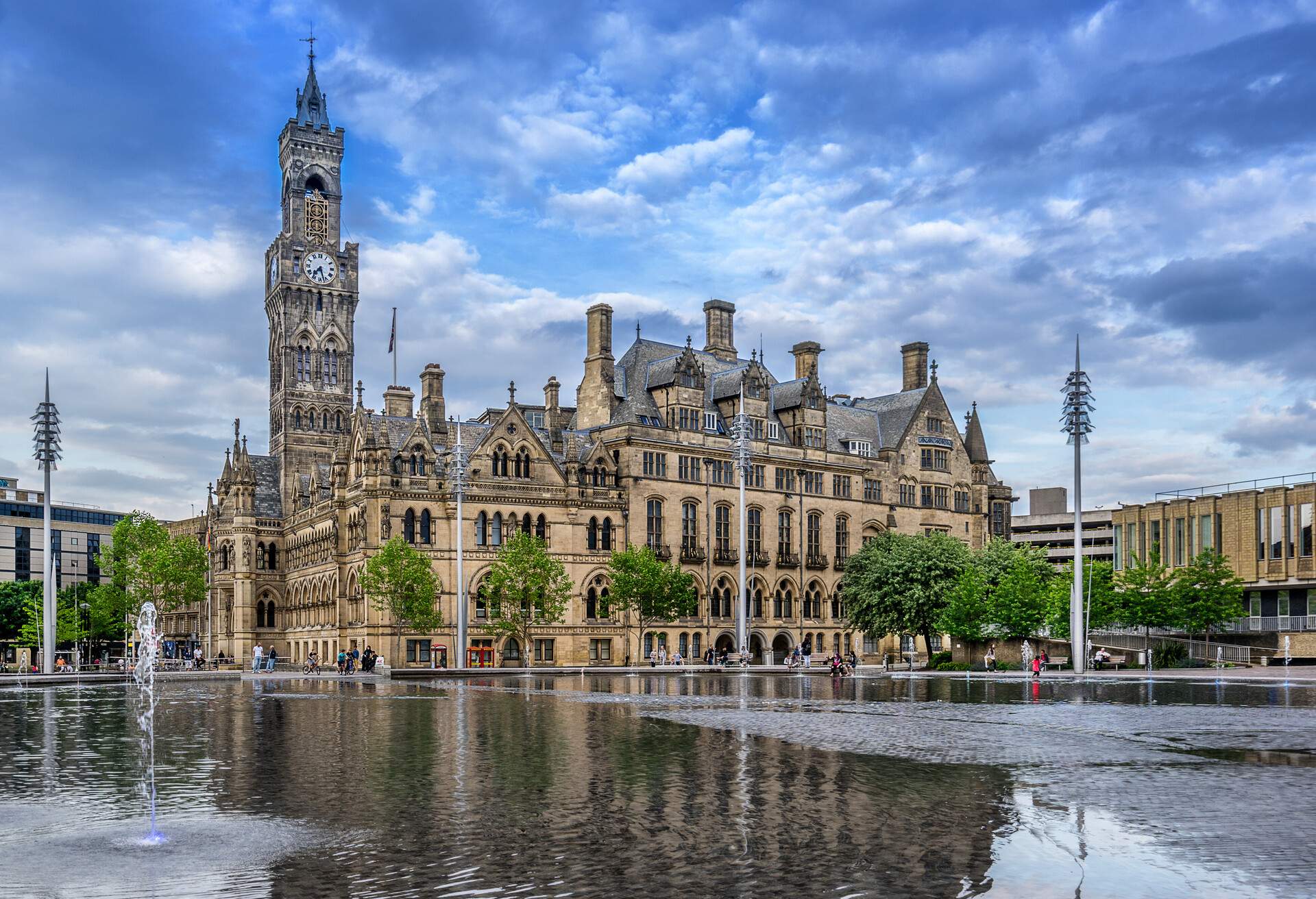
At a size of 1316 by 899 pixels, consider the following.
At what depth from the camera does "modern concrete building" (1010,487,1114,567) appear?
175 metres

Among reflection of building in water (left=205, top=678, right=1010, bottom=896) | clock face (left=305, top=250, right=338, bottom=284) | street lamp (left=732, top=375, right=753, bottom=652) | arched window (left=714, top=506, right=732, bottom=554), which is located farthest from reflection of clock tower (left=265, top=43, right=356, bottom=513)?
reflection of building in water (left=205, top=678, right=1010, bottom=896)

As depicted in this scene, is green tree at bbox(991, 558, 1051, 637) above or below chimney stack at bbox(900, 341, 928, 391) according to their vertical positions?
below

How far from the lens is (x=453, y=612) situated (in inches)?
3425

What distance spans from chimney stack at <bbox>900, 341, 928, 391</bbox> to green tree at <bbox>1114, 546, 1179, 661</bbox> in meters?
35.9

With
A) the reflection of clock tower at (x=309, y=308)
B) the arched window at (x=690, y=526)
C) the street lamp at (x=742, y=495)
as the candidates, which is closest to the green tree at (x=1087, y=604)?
the street lamp at (x=742, y=495)

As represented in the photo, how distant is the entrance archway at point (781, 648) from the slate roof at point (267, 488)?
40988mm

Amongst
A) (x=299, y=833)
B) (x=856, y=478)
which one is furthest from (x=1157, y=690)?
(x=856, y=478)

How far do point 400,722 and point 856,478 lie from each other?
7666 cm

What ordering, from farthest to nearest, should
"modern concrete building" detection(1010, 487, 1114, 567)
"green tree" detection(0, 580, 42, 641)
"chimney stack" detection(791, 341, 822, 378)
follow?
"modern concrete building" detection(1010, 487, 1114, 567) → "green tree" detection(0, 580, 42, 641) → "chimney stack" detection(791, 341, 822, 378)

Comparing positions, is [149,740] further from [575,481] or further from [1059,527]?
[1059,527]

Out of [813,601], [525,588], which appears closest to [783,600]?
[813,601]

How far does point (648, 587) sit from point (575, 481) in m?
9.89

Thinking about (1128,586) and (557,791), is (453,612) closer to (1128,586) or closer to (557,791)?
(1128,586)

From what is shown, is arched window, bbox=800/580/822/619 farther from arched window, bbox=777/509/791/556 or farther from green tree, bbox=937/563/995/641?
green tree, bbox=937/563/995/641
